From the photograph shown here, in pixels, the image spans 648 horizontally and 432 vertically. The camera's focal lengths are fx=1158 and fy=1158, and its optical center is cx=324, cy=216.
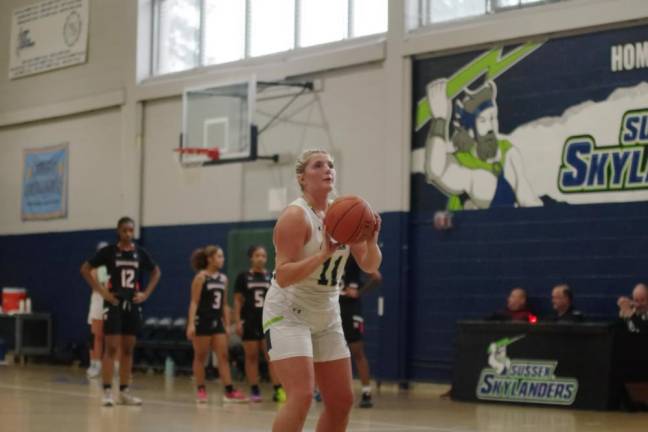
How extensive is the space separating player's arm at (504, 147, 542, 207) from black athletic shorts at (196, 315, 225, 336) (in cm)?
429

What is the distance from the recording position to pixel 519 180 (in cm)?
1472

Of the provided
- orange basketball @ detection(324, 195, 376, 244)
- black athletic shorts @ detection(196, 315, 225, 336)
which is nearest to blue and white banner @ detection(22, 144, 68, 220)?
black athletic shorts @ detection(196, 315, 225, 336)

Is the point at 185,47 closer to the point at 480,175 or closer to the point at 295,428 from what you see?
the point at 480,175

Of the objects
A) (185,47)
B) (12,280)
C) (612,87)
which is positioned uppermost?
(185,47)

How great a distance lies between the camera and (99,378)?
1742cm

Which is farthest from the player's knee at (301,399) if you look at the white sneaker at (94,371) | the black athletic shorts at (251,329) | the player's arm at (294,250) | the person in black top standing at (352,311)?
the white sneaker at (94,371)

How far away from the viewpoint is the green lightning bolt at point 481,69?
14.9 metres

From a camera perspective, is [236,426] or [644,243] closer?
[236,426]

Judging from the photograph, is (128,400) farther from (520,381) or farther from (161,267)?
(161,267)

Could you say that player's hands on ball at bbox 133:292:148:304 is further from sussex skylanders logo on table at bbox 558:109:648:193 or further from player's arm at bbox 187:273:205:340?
sussex skylanders logo on table at bbox 558:109:648:193

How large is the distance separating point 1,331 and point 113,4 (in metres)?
6.41

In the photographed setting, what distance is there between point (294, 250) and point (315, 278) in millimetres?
211

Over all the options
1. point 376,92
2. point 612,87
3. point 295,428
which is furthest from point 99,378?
point 295,428

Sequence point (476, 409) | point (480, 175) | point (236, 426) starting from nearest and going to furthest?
1. point (236, 426)
2. point (476, 409)
3. point (480, 175)
